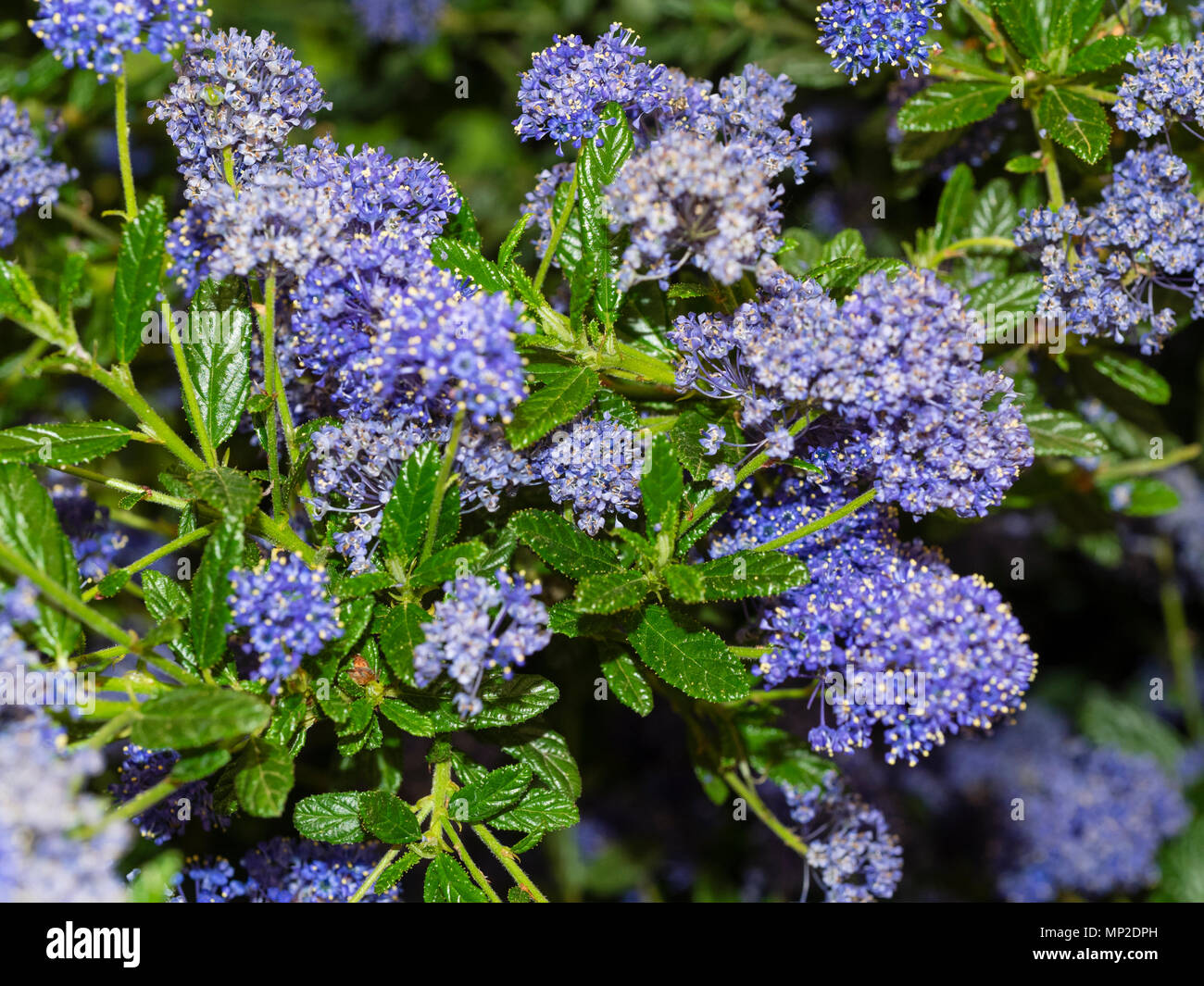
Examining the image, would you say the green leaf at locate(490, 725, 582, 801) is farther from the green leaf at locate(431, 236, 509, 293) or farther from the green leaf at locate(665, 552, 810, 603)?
the green leaf at locate(431, 236, 509, 293)

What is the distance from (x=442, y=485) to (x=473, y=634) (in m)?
0.41

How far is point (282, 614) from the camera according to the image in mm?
2488

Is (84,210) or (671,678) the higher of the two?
(84,210)

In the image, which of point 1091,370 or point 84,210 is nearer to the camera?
point 1091,370

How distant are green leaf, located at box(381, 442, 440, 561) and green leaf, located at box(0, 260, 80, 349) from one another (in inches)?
35.9

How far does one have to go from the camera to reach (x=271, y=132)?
2893 mm

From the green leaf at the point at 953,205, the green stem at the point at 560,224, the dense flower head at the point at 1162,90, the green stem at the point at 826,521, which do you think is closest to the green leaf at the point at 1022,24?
the dense flower head at the point at 1162,90

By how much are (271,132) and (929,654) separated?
2.33 m

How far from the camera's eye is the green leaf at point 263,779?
8.05ft

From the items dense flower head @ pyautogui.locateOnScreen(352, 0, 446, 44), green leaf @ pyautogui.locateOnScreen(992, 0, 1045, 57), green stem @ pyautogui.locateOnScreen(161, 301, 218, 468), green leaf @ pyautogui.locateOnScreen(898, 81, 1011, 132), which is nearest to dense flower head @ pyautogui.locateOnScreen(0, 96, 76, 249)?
green stem @ pyautogui.locateOnScreen(161, 301, 218, 468)

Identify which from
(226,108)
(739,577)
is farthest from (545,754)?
(226,108)

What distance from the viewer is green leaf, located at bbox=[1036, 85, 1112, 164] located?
325cm
